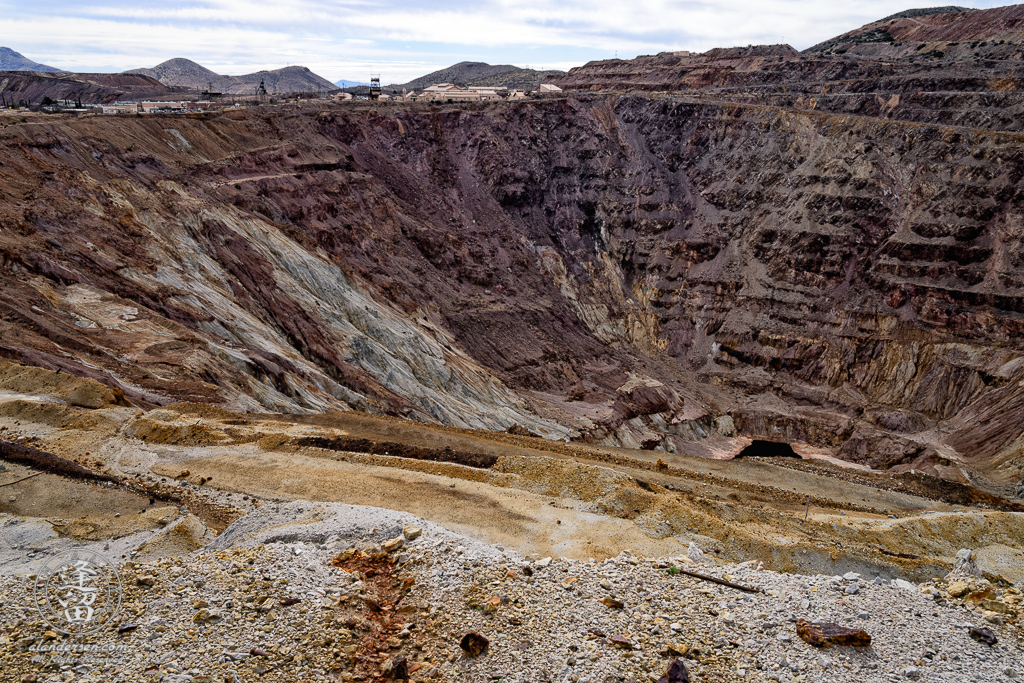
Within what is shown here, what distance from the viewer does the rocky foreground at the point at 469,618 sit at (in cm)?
974

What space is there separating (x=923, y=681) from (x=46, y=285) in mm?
28860

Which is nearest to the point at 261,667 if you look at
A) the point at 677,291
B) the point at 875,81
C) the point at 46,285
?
the point at 46,285

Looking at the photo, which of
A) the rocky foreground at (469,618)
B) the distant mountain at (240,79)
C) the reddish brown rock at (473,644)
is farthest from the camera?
the distant mountain at (240,79)

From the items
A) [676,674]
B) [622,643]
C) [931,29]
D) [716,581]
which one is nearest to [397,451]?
[716,581]

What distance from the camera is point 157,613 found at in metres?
10.3

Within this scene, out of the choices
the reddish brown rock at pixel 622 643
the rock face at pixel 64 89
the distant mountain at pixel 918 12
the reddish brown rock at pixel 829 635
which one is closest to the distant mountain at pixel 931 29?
the distant mountain at pixel 918 12

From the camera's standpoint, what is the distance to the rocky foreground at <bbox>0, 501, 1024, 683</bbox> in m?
9.74

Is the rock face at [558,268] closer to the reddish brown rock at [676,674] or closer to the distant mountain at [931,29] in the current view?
the reddish brown rock at [676,674]

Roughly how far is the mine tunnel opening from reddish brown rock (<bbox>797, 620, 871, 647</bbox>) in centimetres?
3373

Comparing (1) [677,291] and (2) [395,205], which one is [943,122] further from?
(2) [395,205]

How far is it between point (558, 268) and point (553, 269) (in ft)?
1.97

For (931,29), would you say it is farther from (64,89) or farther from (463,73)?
(64,89)

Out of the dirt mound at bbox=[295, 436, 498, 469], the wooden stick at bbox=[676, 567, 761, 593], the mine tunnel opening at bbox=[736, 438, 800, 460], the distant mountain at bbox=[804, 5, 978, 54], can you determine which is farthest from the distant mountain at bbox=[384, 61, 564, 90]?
the wooden stick at bbox=[676, 567, 761, 593]

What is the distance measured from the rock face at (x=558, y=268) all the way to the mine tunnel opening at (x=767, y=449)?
51.7 inches
